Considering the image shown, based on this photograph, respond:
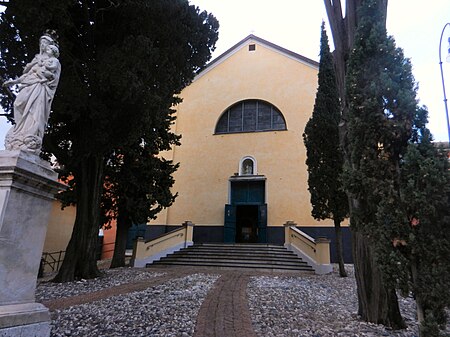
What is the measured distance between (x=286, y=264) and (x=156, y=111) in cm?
789

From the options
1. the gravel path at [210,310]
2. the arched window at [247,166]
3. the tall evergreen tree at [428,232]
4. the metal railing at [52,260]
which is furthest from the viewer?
the arched window at [247,166]

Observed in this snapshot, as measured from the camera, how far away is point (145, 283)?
8.19 meters

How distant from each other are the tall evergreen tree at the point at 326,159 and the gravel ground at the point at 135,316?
18.8ft

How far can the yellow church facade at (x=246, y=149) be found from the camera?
16953 millimetres

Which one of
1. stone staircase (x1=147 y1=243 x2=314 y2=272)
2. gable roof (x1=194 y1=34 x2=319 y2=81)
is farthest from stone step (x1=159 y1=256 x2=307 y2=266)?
gable roof (x1=194 y1=34 x2=319 y2=81)

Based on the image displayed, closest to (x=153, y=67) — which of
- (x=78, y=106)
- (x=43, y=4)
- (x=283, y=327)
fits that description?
(x=78, y=106)

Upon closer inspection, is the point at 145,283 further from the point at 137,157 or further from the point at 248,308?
the point at 137,157

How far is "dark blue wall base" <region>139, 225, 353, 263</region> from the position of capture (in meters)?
15.5

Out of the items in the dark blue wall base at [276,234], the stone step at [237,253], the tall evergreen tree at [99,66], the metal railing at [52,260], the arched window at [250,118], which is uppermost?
the arched window at [250,118]

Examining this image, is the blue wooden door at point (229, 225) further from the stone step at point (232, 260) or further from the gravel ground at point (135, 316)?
the gravel ground at point (135, 316)

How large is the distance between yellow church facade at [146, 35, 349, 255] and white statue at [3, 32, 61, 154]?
13819 millimetres

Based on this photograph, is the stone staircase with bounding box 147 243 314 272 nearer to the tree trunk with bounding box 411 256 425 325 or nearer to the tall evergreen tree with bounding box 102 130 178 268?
the tall evergreen tree with bounding box 102 130 178 268

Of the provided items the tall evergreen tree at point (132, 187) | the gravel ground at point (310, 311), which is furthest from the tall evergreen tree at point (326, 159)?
the tall evergreen tree at point (132, 187)

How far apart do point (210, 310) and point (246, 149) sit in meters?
13.5
